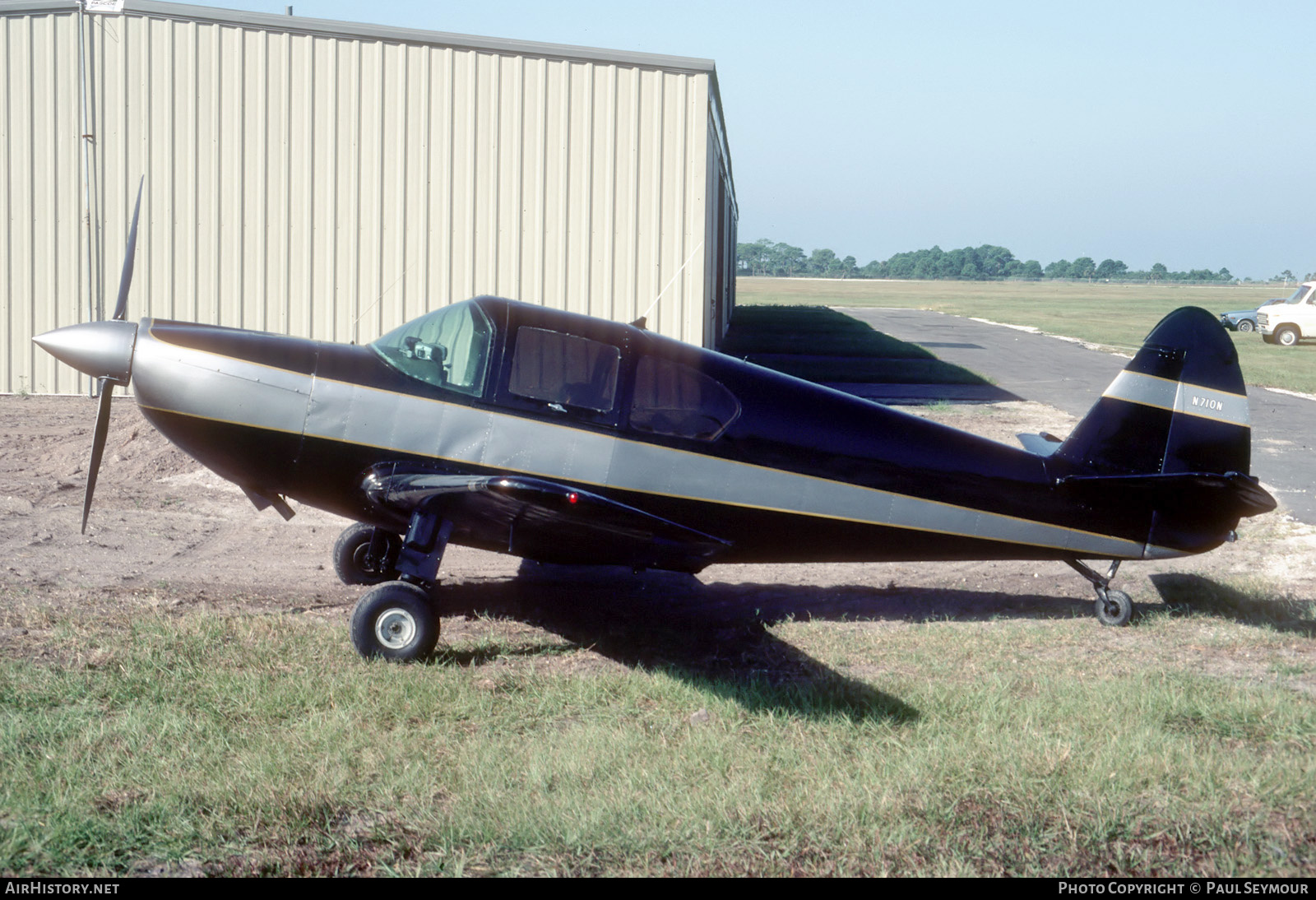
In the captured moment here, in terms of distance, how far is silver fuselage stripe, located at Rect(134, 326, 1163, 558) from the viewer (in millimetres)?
6066

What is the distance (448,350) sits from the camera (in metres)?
6.30

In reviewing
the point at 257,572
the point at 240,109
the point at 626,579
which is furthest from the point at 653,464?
the point at 240,109

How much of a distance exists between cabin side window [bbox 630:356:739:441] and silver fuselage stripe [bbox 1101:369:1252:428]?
2.69m

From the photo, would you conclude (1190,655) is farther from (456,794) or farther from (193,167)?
(193,167)

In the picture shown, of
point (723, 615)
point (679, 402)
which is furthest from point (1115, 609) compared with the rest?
point (679, 402)

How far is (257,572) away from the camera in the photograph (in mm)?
7984

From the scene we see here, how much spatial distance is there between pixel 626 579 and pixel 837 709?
10.6ft

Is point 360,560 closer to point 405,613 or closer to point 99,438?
point 405,613

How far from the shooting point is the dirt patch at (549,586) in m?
6.67

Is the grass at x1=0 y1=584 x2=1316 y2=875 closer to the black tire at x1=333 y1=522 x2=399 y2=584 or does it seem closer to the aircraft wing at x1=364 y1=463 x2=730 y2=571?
A: the aircraft wing at x1=364 y1=463 x2=730 y2=571

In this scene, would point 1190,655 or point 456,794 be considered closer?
point 456,794

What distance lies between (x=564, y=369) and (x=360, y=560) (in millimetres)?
2407

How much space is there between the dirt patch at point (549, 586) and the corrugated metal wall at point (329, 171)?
16.0 feet

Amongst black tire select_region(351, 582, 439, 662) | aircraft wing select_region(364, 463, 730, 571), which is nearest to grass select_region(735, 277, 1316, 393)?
aircraft wing select_region(364, 463, 730, 571)
